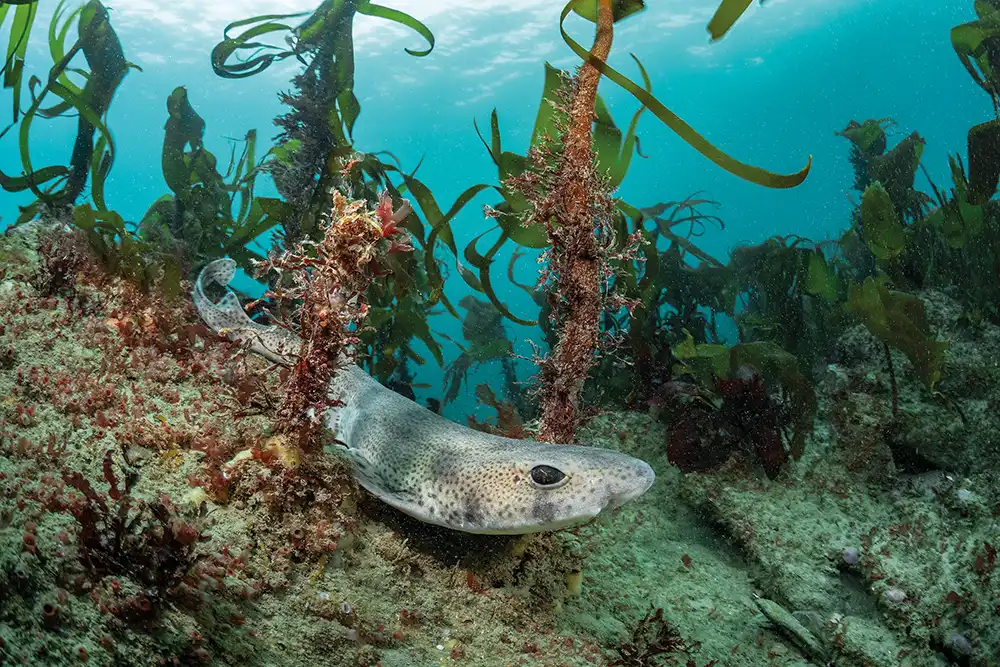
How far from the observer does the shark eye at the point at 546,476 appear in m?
2.98

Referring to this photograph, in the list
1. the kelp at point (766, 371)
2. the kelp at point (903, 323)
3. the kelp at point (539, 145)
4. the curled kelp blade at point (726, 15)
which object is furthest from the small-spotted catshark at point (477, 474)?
the kelp at point (903, 323)

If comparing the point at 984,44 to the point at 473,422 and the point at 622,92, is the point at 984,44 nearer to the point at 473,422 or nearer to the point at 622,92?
the point at 473,422

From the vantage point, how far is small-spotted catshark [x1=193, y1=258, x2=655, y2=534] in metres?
2.94

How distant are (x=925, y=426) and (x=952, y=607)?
6.12ft

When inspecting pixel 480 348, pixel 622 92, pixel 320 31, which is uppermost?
pixel 622 92

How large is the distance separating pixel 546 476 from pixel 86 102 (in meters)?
7.51

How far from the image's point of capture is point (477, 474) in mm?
3154

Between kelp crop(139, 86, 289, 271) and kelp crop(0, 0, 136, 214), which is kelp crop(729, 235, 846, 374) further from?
kelp crop(0, 0, 136, 214)

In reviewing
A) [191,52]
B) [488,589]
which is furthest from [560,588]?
[191,52]

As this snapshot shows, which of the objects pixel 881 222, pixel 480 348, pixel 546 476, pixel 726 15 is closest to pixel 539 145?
pixel 726 15

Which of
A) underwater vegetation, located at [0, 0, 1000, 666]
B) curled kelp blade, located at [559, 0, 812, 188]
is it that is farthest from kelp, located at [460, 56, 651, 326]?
curled kelp blade, located at [559, 0, 812, 188]

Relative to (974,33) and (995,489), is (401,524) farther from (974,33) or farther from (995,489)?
(974,33)

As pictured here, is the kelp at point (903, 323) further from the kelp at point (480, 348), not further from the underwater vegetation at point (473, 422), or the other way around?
the kelp at point (480, 348)

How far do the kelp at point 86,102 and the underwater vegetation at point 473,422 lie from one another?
0.04m
